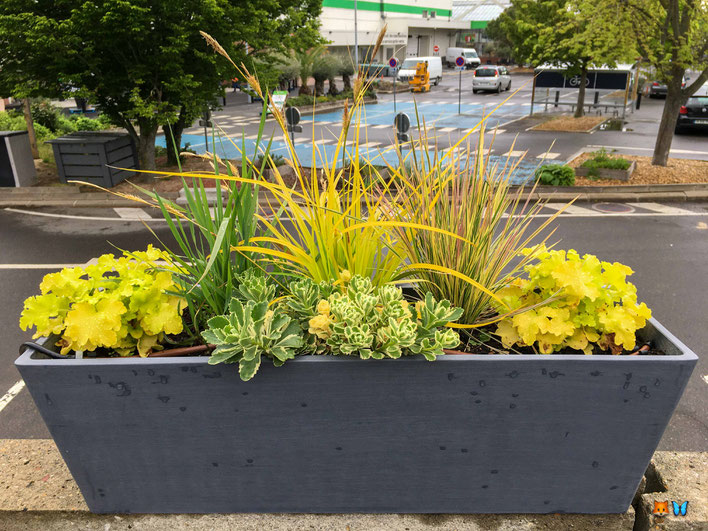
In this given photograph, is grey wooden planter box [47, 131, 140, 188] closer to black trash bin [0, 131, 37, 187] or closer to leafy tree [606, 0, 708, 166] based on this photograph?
black trash bin [0, 131, 37, 187]

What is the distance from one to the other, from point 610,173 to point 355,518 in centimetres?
1056

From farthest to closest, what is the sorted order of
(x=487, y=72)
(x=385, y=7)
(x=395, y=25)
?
(x=385, y=7), (x=395, y=25), (x=487, y=72)

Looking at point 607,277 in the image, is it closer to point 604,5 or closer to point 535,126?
point 604,5

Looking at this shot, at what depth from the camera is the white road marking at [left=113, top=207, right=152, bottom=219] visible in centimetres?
973

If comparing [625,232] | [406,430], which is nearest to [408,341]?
[406,430]

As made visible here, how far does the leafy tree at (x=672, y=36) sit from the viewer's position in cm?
1022

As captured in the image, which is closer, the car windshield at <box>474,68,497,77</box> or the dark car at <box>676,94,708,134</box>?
the dark car at <box>676,94,708,134</box>

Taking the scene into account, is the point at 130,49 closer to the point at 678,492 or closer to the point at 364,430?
the point at 364,430

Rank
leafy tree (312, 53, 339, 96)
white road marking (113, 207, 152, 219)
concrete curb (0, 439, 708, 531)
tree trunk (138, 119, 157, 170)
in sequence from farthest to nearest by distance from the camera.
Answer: leafy tree (312, 53, 339, 96)
tree trunk (138, 119, 157, 170)
white road marking (113, 207, 152, 219)
concrete curb (0, 439, 708, 531)

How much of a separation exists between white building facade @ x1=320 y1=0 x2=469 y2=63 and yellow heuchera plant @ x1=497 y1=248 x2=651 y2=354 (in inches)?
1316

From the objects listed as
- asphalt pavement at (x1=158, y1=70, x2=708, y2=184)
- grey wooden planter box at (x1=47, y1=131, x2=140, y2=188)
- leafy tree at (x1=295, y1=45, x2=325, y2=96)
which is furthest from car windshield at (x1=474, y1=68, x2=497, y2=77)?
grey wooden planter box at (x1=47, y1=131, x2=140, y2=188)

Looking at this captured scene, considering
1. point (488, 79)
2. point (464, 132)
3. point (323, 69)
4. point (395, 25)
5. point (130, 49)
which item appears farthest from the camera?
point (395, 25)

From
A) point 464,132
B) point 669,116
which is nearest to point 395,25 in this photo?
point 464,132

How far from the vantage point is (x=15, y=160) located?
1114 centimetres
